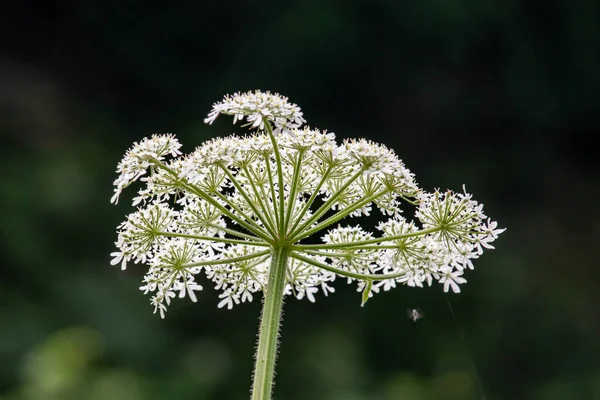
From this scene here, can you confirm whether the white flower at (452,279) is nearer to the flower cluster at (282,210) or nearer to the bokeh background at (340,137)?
the flower cluster at (282,210)

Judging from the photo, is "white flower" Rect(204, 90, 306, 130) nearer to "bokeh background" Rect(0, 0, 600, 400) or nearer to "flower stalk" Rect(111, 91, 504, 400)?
"flower stalk" Rect(111, 91, 504, 400)

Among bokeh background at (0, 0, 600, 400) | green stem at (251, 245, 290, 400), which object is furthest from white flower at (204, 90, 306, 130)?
bokeh background at (0, 0, 600, 400)

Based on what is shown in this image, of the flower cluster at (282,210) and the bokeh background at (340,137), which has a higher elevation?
the bokeh background at (340,137)

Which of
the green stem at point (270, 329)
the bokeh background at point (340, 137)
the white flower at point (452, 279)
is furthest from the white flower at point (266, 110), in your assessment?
the bokeh background at point (340, 137)

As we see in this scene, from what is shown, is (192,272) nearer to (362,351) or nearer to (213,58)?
(362,351)

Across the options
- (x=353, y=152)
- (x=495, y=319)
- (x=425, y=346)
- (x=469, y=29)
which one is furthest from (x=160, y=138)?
(x=469, y=29)

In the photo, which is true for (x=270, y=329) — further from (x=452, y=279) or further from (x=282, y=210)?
(x=452, y=279)

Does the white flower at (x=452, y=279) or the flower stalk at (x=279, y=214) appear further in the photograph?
the white flower at (x=452, y=279)

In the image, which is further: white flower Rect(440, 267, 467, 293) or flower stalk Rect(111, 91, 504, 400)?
white flower Rect(440, 267, 467, 293)
